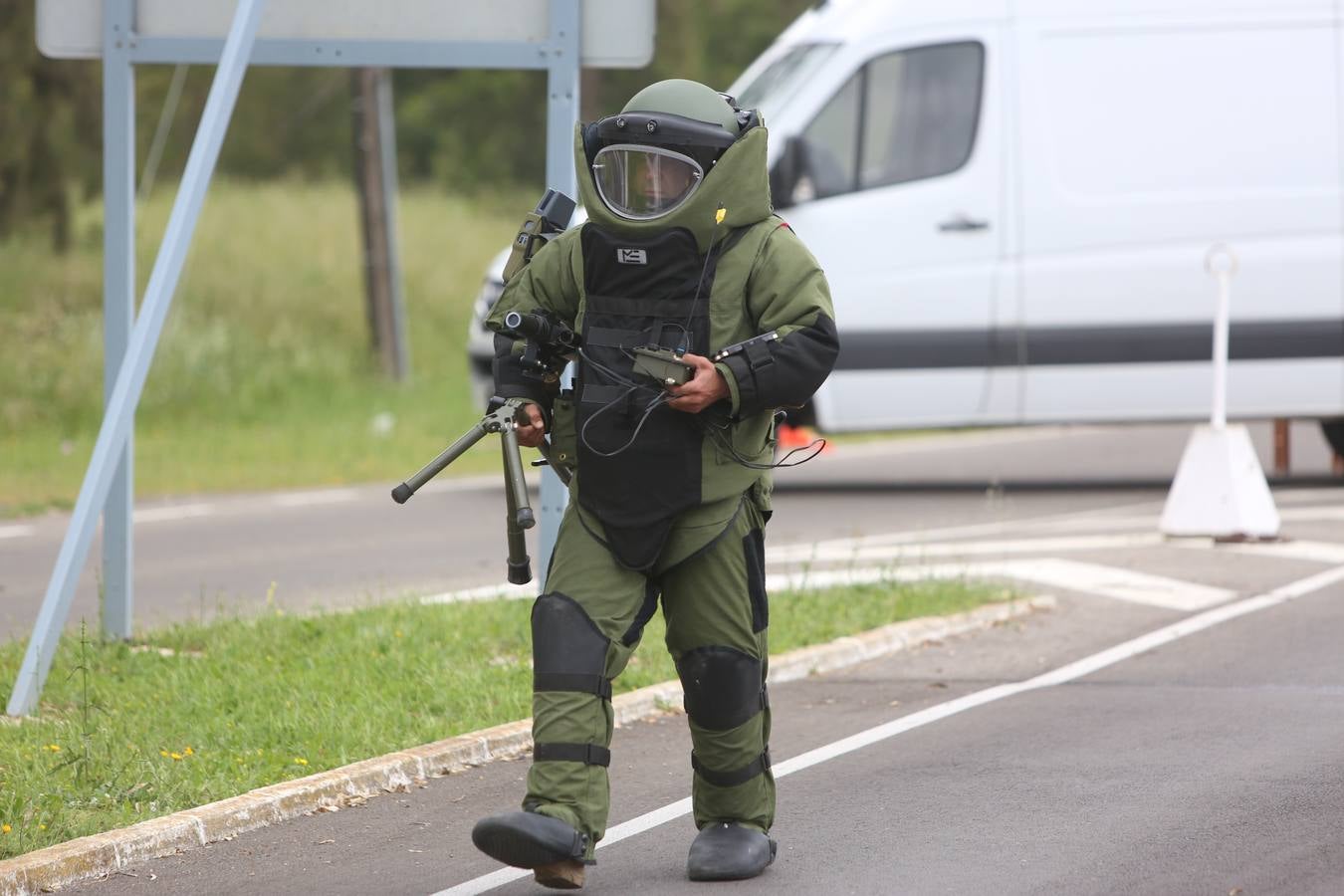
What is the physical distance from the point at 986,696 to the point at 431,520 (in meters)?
6.14

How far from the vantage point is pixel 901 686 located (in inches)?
302

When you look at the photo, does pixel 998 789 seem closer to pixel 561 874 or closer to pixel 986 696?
pixel 986 696

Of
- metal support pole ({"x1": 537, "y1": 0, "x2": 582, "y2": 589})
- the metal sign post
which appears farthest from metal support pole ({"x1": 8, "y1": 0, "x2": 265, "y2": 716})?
metal support pole ({"x1": 537, "y1": 0, "x2": 582, "y2": 589})

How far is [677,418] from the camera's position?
4922 mm

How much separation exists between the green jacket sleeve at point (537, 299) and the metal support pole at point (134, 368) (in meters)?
2.16

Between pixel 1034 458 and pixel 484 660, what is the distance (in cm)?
914

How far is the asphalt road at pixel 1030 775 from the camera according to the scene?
203 inches

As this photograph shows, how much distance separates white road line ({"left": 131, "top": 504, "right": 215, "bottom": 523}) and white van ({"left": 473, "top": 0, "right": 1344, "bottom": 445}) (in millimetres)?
4197

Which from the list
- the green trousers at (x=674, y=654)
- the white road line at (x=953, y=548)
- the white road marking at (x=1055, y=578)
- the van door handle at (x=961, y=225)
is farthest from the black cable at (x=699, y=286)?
the van door handle at (x=961, y=225)

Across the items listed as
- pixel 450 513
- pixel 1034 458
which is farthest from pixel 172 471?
pixel 1034 458

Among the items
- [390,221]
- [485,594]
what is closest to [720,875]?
[485,594]

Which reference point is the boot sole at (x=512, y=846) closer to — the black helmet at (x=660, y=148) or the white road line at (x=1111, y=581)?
the black helmet at (x=660, y=148)

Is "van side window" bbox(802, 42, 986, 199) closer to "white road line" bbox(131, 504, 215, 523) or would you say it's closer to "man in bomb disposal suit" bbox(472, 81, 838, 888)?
"white road line" bbox(131, 504, 215, 523)

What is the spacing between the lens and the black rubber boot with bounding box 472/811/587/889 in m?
4.60
